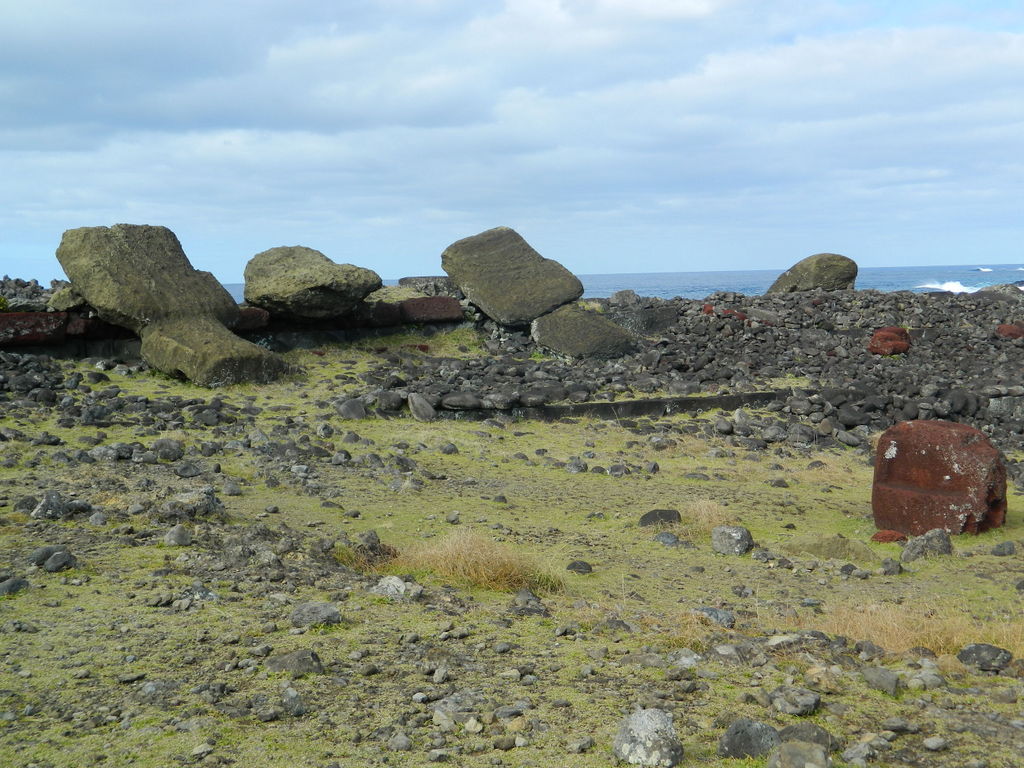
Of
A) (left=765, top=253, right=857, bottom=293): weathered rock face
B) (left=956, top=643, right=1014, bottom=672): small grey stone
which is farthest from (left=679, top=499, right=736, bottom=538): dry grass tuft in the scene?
(left=765, top=253, right=857, bottom=293): weathered rock face

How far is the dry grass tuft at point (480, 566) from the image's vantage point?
546 cm

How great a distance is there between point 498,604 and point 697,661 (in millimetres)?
1363

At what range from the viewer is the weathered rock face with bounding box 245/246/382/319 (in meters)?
13.2

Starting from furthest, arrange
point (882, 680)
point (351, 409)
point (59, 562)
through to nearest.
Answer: point (351, 409)
point (59, 562)
point (882, 680)

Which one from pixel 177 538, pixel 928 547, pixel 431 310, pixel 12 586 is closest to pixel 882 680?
pixel 928 547

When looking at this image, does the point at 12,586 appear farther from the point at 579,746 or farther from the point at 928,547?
the point at 928,547

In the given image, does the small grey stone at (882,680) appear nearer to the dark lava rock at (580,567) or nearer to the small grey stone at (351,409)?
the dark lava rock at (580,567)

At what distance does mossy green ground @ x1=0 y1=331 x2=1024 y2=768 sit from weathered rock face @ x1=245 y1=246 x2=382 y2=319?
3406 millimetres

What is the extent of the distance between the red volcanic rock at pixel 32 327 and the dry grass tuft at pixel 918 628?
10567 millimetres

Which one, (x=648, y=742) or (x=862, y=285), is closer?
(x=648, y=742)

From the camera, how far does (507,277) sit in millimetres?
15375

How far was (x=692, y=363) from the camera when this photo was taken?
13.9 m

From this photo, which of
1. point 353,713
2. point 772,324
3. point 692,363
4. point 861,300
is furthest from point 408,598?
point 861,300

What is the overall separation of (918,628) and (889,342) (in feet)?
36.7
